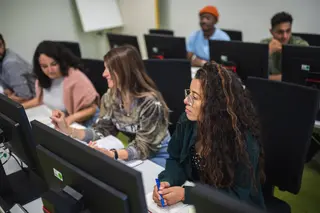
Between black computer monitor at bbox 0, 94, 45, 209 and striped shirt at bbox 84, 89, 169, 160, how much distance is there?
43 centimetres

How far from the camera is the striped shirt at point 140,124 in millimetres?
1584

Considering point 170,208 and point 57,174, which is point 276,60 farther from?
point 57,174

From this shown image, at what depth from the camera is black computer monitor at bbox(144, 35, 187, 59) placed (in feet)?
8.75

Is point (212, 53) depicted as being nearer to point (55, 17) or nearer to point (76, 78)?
point (76, 78)

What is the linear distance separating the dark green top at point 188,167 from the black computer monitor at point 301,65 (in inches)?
36.2

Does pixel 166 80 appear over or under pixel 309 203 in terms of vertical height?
over

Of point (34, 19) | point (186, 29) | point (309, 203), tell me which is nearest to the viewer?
point (309, 203)

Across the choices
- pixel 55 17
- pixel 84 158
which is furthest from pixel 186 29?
pixel 84 158

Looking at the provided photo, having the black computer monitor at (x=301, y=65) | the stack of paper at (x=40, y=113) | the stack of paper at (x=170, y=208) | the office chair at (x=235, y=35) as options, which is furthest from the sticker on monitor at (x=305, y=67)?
the office chair at (x=235, y=35)

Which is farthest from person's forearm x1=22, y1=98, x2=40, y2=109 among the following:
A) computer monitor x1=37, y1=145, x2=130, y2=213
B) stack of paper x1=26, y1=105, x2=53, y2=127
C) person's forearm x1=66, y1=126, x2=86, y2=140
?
computer monitor x1=37, y1=145, x2=130, y2=213

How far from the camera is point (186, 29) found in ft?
15.1

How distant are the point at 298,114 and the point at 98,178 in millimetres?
881

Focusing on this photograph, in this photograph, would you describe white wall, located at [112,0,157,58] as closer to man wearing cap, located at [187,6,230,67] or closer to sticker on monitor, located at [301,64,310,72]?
man wearing cap, located at [187,6,230,67]

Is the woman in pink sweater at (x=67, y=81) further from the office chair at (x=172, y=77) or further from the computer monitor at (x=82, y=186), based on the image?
the computer monitor at (x=82, y=186)
